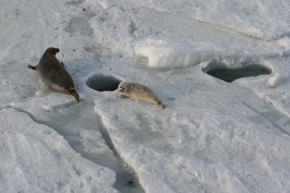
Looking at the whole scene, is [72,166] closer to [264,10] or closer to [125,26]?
[125,26]

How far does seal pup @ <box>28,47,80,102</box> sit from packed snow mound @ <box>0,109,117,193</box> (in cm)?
54

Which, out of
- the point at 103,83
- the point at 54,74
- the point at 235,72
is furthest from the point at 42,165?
the point at 235,72

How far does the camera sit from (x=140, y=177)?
11.0ft

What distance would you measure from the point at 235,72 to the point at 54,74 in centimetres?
215

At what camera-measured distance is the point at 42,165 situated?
11.2ft

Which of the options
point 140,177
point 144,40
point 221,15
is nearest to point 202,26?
point 221,15

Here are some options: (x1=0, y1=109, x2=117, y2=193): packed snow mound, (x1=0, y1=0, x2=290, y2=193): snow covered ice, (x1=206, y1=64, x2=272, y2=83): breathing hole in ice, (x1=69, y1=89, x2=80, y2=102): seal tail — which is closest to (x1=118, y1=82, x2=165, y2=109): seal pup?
(x1=0, y1=0, x2=290, y2=193): snow covered ice

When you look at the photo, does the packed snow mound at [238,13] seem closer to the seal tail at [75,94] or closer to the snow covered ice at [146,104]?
the snow covered ice at [146,104]

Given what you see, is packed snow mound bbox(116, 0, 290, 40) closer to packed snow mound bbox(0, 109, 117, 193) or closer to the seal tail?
the seal tail

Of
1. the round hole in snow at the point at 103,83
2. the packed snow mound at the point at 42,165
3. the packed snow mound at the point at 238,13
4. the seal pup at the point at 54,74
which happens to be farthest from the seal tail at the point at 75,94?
the packed snow mound at the point at 238,13

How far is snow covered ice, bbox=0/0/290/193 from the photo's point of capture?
3385 mm

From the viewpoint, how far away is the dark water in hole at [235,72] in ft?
16.3

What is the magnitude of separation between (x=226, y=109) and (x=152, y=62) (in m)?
1.12

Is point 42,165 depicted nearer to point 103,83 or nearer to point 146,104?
point 146,104
